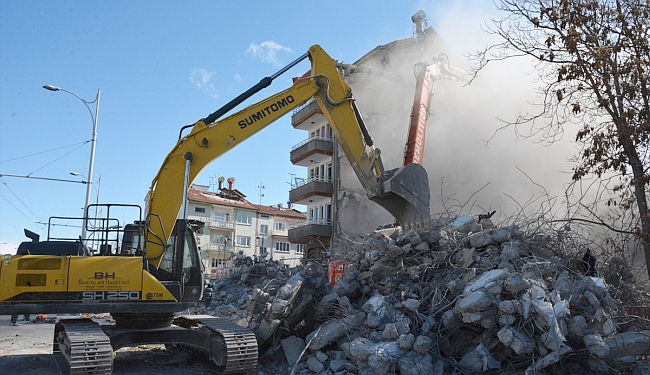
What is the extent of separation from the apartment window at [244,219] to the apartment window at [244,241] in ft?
5.61

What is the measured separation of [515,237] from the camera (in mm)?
9891

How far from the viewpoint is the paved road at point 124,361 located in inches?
389

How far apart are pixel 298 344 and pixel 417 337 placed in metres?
2.58

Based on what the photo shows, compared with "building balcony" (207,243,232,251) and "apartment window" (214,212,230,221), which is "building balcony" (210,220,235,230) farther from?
"building balcony" (207,243,232,251)

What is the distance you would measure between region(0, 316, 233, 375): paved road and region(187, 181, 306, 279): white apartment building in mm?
45589

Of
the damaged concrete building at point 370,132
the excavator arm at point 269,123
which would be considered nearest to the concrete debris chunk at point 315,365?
the excavator arm at point 269,123

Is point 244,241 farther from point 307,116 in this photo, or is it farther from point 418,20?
point 418,20

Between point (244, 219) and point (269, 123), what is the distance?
5483 centimetres

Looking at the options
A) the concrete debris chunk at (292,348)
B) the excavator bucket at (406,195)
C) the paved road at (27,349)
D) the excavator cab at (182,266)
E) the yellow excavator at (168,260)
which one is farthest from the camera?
the excavator bucket at (406,195)

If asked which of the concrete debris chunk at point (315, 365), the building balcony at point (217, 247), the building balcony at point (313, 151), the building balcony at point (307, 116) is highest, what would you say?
the building balcony at point (307, 116)

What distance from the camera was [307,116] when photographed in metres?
36.8

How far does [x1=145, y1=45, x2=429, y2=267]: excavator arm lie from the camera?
10148 millimetres

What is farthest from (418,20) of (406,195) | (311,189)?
(406,195)

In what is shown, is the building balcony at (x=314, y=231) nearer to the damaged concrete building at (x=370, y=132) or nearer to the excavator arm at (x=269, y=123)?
the damaged concrete building at (x=370, y=132)
